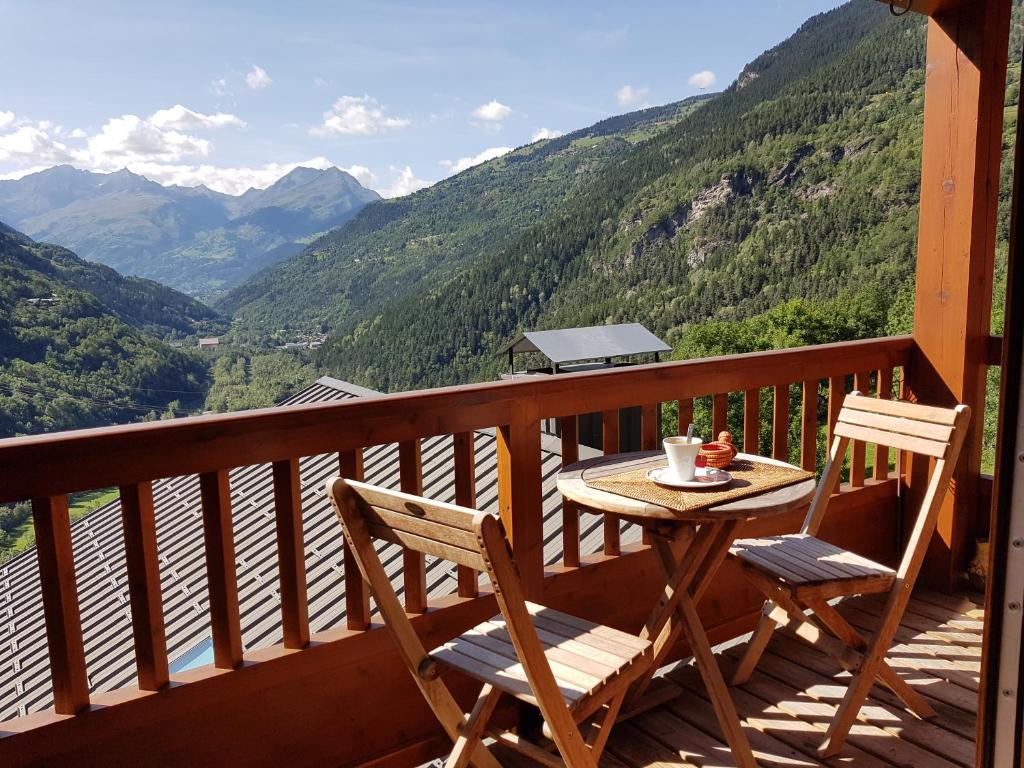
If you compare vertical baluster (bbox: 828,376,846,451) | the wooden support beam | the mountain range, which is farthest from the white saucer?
the mountain range

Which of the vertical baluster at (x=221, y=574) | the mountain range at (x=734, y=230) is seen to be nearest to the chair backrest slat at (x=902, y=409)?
the vertical baluster at (x=221, y=574)

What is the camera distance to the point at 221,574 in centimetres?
199

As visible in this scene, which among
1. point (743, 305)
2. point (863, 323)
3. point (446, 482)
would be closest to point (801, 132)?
point (743, 305)

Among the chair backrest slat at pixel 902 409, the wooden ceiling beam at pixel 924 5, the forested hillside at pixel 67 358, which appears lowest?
the forested hillside at pixel 67 358

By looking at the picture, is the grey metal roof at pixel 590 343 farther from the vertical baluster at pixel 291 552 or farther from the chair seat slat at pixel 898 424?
the vertical baluster at pixel 291 552

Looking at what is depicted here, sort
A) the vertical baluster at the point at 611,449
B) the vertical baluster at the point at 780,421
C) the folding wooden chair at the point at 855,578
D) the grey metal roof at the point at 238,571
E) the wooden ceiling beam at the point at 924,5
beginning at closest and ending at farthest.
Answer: the folding wooden chair at the point at 855,578
the vertical baluster at the point at 611,449
the wooden ceiling beam at the point at 924,5
the vertical baluster at the point at 780,421
the grey metal roof at the point at 238,571

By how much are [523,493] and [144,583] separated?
3.47 feet

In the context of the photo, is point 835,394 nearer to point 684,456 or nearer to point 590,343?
point 684,456

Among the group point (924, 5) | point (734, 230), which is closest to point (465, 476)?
point (924, 5)

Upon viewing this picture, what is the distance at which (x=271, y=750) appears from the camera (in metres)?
2.06

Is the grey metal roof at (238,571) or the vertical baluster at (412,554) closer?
the vertical baluster at (412,554)

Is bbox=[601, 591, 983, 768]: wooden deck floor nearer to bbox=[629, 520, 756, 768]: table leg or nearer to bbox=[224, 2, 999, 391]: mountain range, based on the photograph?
bbox=[629, 520, 756, 768]: table leg

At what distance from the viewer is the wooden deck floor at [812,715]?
2299 mm

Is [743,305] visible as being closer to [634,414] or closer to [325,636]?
[634,414]
